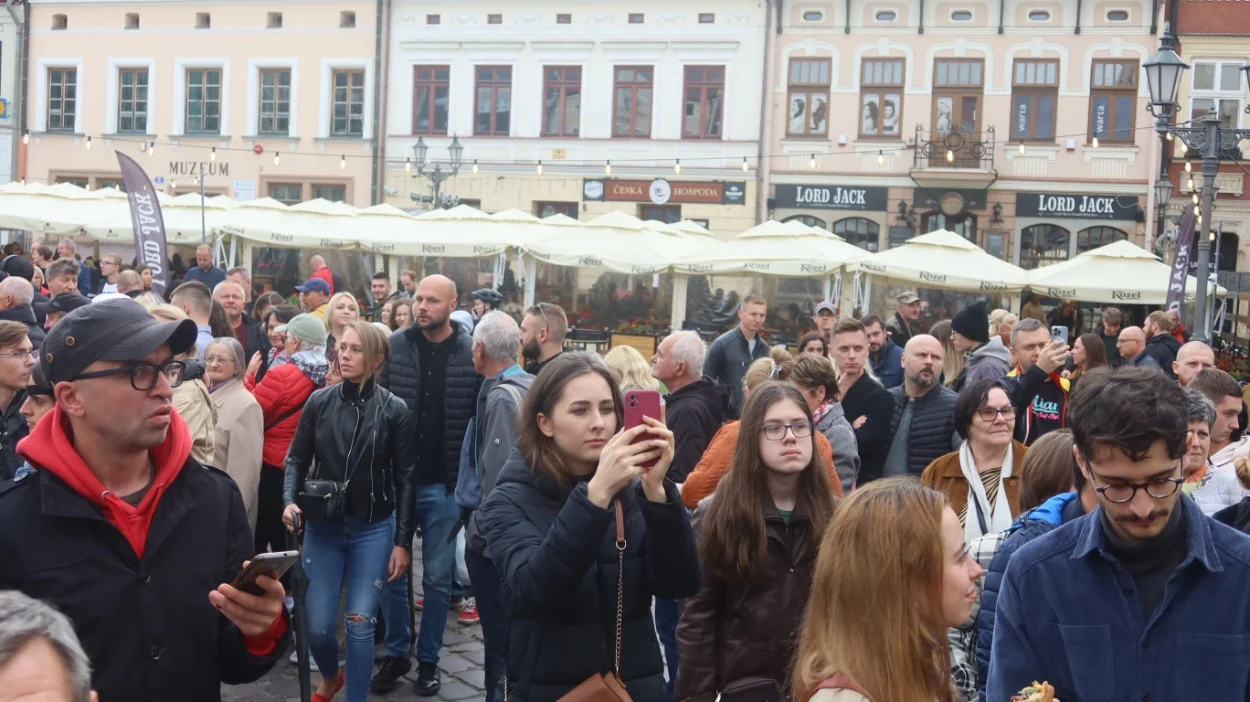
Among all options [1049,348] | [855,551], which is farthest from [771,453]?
[1049,348]

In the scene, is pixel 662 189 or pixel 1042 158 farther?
pixel 662 189

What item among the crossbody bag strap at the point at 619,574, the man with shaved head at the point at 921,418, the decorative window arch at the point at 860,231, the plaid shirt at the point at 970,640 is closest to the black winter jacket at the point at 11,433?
the crossbody bag strap at the point at 619,574

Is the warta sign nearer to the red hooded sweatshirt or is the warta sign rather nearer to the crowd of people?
the crowd of people

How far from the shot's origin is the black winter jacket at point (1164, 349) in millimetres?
10961

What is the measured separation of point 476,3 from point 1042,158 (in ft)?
47.5

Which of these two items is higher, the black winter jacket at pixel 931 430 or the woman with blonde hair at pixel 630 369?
the woman with blonde hair at pixel 630 369

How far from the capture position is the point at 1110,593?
262 centimetres

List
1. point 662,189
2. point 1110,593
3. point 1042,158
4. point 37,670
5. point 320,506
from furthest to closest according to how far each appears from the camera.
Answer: point 662,189, point 1042,158, point 320,506, point 1110,593, point 37,670

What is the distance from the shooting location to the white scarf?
15.5 feet

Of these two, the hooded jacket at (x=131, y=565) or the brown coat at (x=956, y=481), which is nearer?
the hooded jacket at (x=131, y=565)

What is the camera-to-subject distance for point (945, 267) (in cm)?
1838

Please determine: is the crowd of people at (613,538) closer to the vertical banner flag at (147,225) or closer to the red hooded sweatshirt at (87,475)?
the red hooded sweatshirt at (87,475)

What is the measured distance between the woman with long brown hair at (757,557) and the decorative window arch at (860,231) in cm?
2489

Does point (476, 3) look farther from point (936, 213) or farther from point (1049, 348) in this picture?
point (1049, 348)
